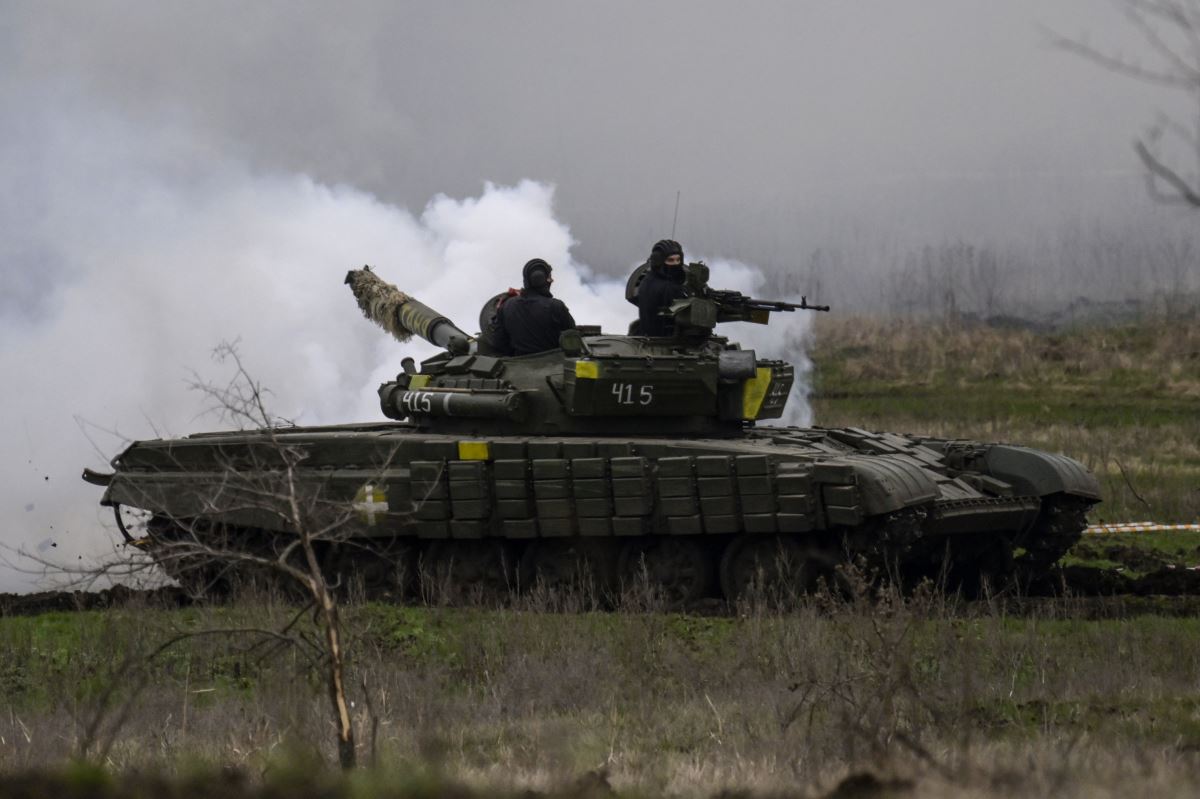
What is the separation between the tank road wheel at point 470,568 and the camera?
18.1 meters

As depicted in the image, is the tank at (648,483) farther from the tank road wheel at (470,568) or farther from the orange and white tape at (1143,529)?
the orange and white tape at (1143,529)

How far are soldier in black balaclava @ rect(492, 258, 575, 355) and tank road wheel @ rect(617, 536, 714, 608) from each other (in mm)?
2379

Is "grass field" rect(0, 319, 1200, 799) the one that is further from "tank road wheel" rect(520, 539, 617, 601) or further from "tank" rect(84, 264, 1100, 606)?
"tank" rect(84, 264, 1100, 606)

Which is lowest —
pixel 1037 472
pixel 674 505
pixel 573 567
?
pixel 573 567

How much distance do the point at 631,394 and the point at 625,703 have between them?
5913mm

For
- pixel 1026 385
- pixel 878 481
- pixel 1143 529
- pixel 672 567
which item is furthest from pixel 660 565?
pixel 1026 385

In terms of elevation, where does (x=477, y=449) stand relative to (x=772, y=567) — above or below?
above

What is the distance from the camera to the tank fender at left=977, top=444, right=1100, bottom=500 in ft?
58.9

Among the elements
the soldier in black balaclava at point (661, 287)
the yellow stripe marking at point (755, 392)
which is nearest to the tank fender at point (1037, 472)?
the yellow stripe marking at point (755, 392)

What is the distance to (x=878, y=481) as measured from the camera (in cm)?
1584

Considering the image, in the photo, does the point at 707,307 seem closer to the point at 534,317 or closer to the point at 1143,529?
the point at 534,317

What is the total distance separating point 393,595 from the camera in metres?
18.5

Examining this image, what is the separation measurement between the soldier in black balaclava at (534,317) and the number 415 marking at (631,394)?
4.44ft

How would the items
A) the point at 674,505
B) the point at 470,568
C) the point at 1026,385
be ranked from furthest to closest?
the point at 1026,385, the point at 470,568, the point at 674,505
